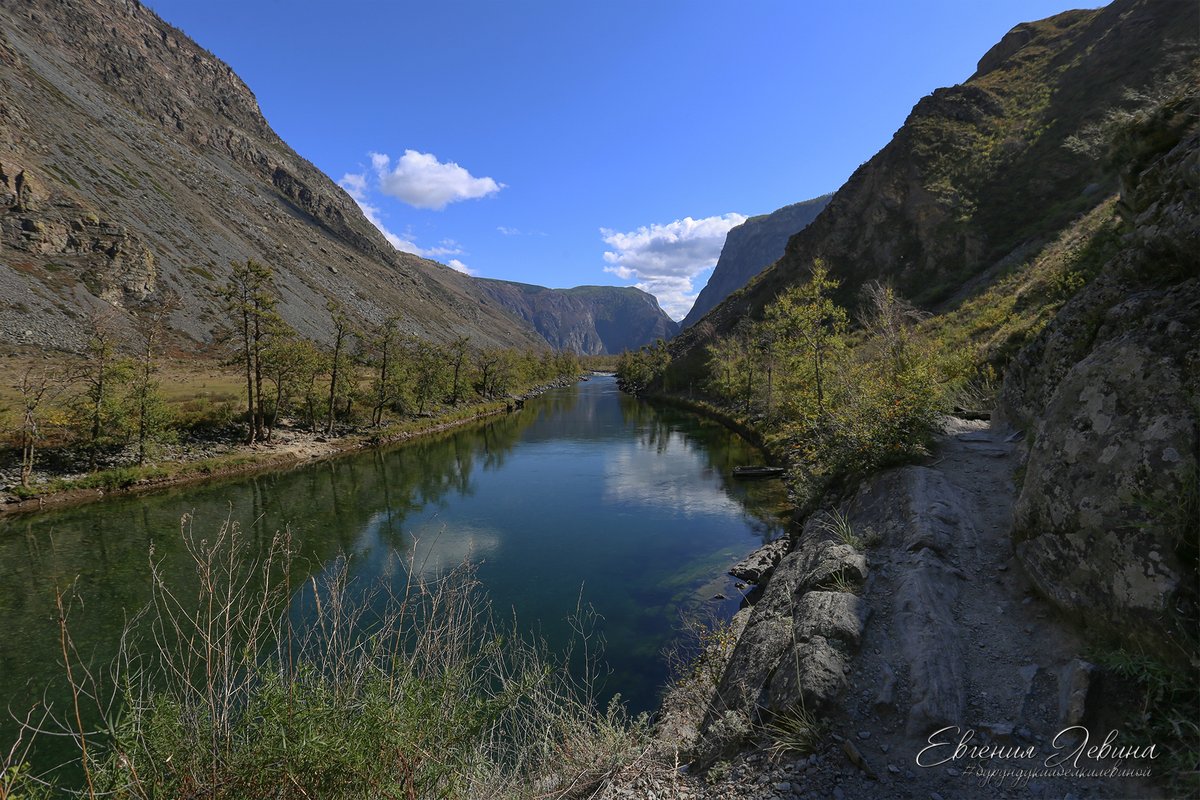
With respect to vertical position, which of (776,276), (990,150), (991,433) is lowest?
(991,433)

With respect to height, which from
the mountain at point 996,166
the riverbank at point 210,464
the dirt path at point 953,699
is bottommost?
the riverbank at point 210,464

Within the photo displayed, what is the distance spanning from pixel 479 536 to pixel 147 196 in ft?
390

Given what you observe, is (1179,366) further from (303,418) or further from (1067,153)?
(1067,153)

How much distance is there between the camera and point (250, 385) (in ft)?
116

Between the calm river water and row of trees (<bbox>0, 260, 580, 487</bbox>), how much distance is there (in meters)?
5.20

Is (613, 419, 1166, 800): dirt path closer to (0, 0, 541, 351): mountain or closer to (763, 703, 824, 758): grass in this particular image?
(763, 703, 824, 758): grass

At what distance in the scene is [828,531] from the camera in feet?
32.3

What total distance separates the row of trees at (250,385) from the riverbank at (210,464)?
1.00 meters

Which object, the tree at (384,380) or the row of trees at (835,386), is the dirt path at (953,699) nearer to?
the row of trees at (835,386)

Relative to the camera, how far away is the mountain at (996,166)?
1903 inches

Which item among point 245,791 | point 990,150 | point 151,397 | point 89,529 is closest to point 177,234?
point 151,397

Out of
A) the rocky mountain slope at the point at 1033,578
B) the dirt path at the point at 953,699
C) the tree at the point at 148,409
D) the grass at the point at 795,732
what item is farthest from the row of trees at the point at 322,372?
the dirt path at the point at 953,699

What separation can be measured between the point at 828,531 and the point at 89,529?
91.3 ft

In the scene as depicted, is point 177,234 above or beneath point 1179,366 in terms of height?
above
